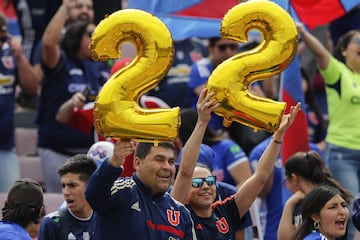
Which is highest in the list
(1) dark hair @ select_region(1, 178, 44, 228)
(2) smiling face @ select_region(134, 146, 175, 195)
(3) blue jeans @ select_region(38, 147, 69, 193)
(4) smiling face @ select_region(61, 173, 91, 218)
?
(2) smiling face @ select_region(134, 146, 175, 195)

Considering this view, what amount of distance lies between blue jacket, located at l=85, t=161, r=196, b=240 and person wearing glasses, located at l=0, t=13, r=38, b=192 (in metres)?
3.25

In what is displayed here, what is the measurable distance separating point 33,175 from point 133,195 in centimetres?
443

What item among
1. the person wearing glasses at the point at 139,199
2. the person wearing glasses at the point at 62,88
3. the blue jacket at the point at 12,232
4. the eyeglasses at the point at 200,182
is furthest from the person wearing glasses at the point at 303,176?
the person wearing glasses at the point at 62,88

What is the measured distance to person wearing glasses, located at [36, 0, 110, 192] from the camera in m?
10.9

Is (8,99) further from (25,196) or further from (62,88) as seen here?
(25,196)

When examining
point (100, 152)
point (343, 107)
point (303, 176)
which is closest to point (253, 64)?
point (100, 152)

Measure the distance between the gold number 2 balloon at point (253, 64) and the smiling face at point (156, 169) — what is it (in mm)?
608

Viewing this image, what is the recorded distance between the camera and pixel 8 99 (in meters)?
10.7

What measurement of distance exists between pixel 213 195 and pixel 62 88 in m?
3.24

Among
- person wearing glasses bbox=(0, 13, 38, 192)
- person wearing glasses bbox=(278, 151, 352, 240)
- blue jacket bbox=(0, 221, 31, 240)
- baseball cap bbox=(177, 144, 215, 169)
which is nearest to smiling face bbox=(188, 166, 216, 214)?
baseball cap bbox=(177, 144, 215, 169)

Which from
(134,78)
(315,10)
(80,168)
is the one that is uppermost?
(134,78)

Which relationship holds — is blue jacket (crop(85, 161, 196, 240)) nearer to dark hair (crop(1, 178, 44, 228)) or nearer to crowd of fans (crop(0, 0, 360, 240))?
crowd of fans (crop(0, 0, 360, 240))

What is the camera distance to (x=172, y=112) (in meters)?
6.76

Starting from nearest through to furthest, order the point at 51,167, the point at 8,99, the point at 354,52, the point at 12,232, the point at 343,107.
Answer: the point at 12,232 → the point at 343,107 → the point at 354,52 → the point at 8,99 → the point at 51,167
